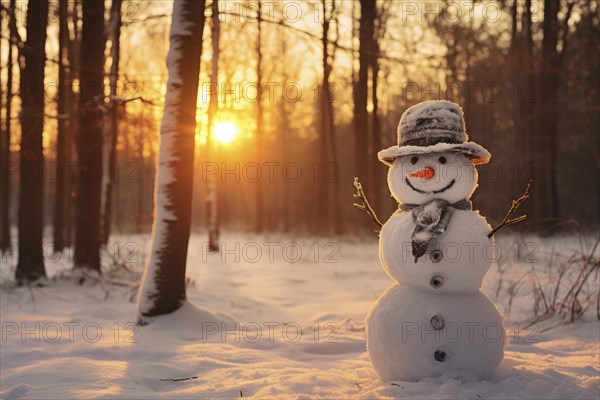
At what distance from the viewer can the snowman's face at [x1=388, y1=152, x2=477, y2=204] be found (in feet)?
11.8

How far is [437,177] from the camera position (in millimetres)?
3602

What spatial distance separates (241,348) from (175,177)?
2026 millimetres

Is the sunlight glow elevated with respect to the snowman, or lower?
elevated

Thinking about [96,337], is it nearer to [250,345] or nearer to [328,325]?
[250,345]

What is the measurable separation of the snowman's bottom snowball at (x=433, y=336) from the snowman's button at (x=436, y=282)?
103 mm

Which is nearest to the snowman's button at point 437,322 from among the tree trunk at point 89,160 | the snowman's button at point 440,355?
the snowman's button at point 440,355

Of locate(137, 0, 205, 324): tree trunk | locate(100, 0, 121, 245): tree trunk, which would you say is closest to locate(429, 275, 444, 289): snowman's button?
locate(137, 0, 205, 324): tree trunk

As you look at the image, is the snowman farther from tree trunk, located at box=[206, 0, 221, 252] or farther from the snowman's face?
tree trunk, located at box=[206, 0, 221, 252]

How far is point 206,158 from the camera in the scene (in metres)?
14.4

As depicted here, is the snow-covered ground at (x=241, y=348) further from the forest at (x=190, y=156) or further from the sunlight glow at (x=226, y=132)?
the sunlight glow at (x=226, y=132)

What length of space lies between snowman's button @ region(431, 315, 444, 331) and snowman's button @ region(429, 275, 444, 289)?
197 millimetres

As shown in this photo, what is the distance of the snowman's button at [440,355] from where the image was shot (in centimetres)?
345

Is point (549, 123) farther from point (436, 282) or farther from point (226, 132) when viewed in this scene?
point (436, 282)

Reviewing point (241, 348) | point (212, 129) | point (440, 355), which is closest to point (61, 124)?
point (212, 129)
